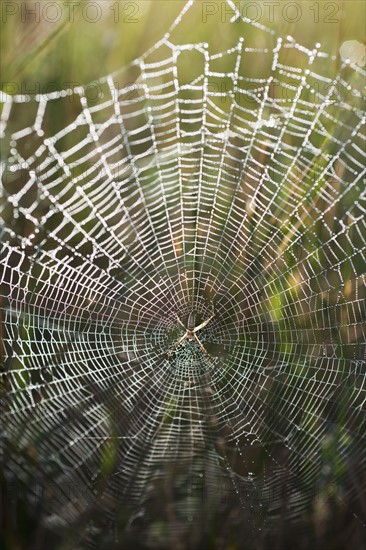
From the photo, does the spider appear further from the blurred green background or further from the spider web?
the blurred green background

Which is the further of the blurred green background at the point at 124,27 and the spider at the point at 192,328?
the spider at the point at 192,328

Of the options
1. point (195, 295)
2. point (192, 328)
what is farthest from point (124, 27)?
point (192, 328)

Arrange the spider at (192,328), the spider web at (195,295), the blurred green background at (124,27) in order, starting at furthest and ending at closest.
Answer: the spider at (192,328)
the blurred green background at (124,27)
the spider web at (195,295)

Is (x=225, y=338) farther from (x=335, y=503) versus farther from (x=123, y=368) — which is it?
(x=335, y=503)

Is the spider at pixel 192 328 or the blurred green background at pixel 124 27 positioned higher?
the blurred green background at pixel 124 27

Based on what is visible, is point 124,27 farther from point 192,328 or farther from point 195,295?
point 192,328

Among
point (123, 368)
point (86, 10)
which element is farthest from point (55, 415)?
point (86, 10)

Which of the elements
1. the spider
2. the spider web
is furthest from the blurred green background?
the spider

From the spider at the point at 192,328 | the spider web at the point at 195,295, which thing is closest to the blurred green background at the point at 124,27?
the spider web at the point at 195,295

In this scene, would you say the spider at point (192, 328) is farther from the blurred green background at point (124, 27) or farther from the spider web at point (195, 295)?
the blurred green background at point (124, 27)
